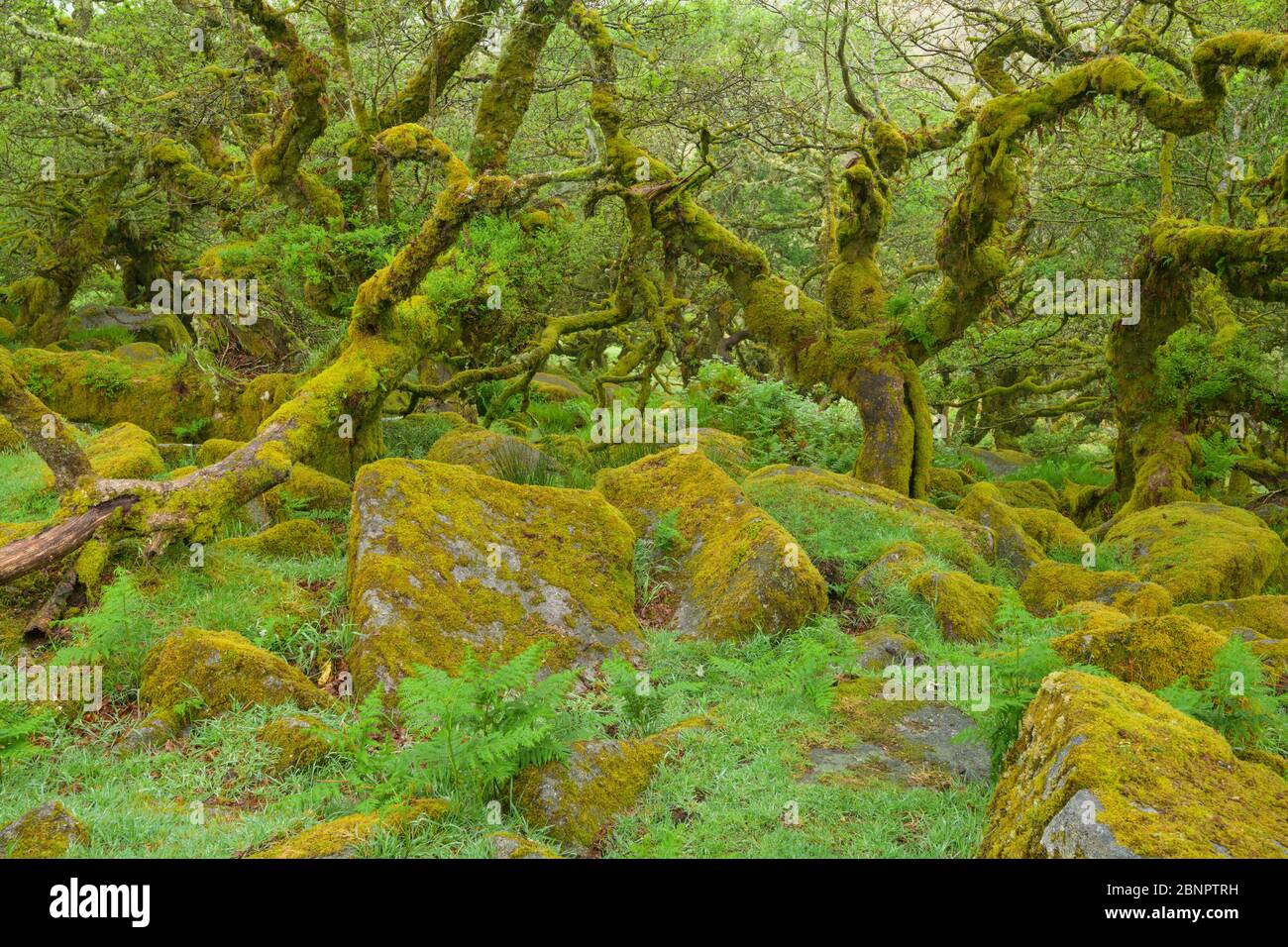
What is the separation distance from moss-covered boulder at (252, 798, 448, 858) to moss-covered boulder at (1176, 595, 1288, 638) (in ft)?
20.7

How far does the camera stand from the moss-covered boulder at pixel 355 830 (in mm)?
3730

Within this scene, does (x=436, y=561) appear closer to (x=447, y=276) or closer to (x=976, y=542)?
(x=447, y=276)

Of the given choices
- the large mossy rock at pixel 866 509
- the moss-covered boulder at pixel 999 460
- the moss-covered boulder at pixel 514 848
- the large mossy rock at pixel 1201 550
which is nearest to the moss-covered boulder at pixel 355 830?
the moss-covered boulder at pixel 514 848

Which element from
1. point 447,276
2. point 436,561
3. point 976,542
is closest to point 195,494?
point 436,561

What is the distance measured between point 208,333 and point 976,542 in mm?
10407

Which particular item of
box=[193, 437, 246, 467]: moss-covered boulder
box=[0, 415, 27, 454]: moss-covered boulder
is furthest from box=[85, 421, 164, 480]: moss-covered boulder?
box=[0, 415, 27, 454]: moss-covered boulder

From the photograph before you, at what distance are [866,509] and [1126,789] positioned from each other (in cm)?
620

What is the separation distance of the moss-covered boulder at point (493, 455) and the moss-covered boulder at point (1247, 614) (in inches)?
244

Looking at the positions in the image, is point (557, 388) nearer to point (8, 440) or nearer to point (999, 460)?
point (8, 440)

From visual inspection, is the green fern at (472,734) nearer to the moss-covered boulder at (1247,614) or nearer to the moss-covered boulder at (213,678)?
the moss-covered boulder at (213,678)

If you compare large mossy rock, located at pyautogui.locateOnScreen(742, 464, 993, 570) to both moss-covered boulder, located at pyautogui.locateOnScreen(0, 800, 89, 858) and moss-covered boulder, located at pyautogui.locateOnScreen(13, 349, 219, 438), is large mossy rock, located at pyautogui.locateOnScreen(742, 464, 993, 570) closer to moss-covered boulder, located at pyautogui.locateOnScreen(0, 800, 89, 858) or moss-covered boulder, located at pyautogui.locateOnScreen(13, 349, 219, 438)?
moss-covered boulder, located at pyautogui.locateOnScreen(0, 800, 89, 858)

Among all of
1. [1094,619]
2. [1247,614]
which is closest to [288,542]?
[1094,619]

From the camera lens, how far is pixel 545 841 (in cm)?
427

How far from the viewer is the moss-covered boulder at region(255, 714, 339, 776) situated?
4.93m
